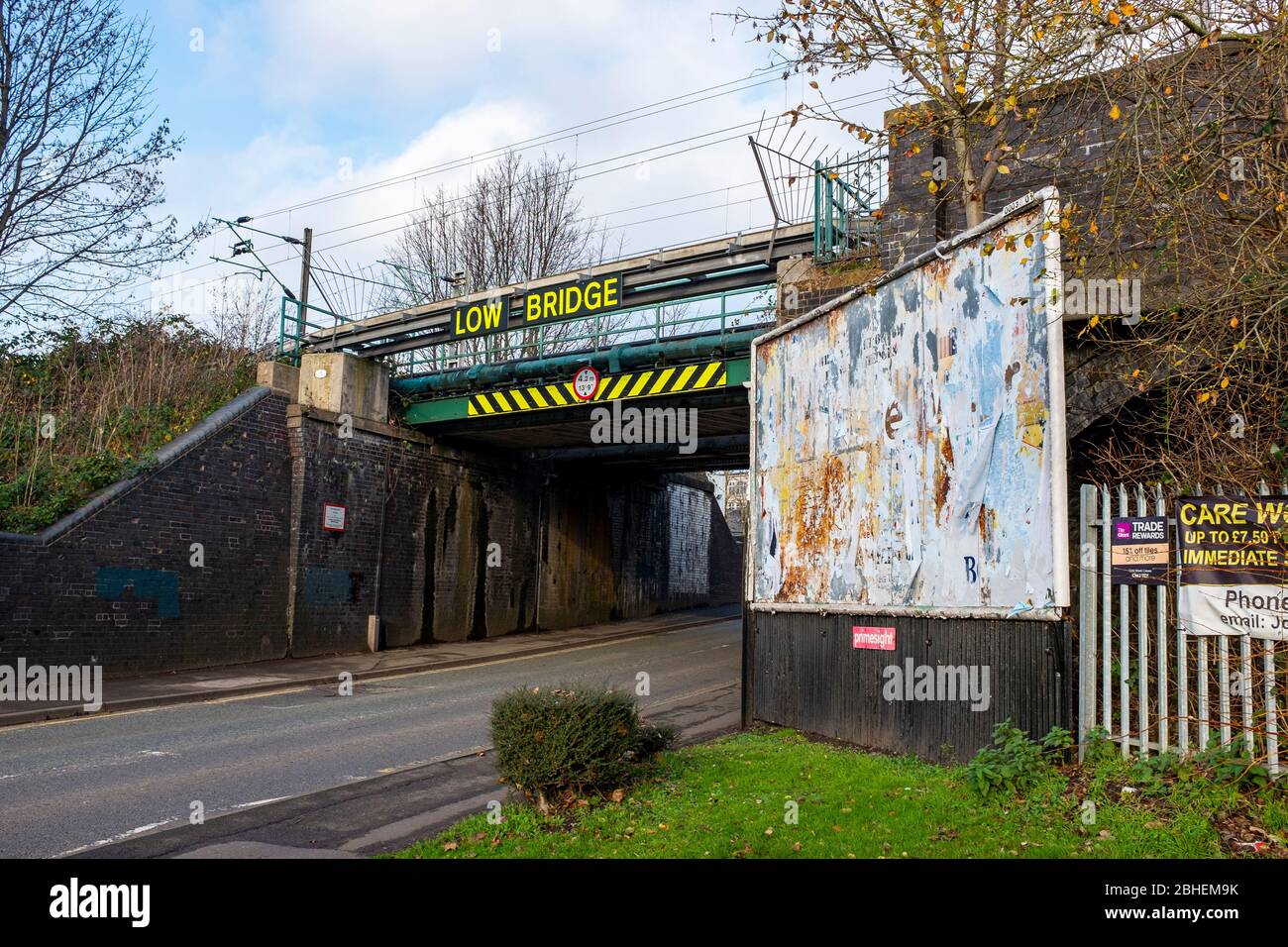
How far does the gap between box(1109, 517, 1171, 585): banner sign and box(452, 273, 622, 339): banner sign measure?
12.6 meters

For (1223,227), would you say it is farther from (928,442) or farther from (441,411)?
(441,411)

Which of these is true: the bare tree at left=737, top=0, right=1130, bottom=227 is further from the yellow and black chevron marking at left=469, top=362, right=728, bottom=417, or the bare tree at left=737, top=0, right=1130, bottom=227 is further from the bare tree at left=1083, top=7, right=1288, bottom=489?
the yellow and black chevron marking at left=469, top=362, right=728, bottom=417

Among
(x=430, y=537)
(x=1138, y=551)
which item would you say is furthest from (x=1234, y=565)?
(x=430, y=537)

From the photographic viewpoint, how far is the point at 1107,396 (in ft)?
33.5

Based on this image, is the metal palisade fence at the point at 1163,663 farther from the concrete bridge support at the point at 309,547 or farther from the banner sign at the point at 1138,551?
the concrete bridge support at the point at 309,547

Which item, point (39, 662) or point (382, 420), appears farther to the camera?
point (382, 420)

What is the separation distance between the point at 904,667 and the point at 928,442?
1965mm

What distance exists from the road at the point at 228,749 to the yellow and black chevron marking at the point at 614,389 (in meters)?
5.20

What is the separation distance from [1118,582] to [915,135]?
28.8 feet

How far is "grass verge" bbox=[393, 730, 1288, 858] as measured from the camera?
5.33 metres

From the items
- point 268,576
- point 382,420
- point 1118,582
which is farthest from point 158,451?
point 1118,582

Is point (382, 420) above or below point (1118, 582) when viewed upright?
above

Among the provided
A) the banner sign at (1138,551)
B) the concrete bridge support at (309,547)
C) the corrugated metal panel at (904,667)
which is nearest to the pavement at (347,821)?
the corrugated metal panel at (904,667)
